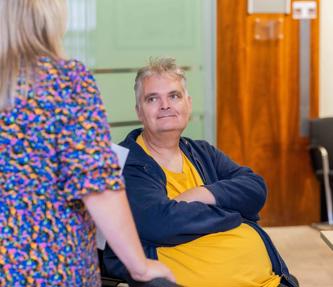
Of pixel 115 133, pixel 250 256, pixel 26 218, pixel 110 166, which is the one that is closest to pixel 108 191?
pixel 110 166

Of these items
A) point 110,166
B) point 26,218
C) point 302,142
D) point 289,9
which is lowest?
point 302,142

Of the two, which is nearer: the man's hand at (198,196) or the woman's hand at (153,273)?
the woman's hand at (153,273)

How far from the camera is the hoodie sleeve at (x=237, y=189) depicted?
239 cm

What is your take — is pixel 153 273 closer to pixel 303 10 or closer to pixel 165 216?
pixel 165 216

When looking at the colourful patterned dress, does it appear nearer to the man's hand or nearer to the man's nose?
the man's hand

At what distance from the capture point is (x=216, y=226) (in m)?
2.32

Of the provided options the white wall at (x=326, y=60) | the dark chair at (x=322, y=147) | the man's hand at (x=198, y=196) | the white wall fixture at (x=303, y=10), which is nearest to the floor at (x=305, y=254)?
the dark chair at (x=322, y=147)

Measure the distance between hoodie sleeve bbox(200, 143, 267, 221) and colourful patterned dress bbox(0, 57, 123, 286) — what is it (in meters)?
0.97

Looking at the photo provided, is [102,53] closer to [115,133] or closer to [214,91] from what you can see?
[115,133]

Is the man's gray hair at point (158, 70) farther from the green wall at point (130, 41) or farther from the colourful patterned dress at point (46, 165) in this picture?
the green wall at point (130, 41)

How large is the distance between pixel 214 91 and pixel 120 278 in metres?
3.14

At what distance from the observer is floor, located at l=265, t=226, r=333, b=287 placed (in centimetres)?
431

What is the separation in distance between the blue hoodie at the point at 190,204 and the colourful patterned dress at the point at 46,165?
79 cm

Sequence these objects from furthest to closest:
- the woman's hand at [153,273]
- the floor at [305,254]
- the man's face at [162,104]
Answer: the floor at [305,254], the man's face at [162,104], the woman's hand at [153,273]
